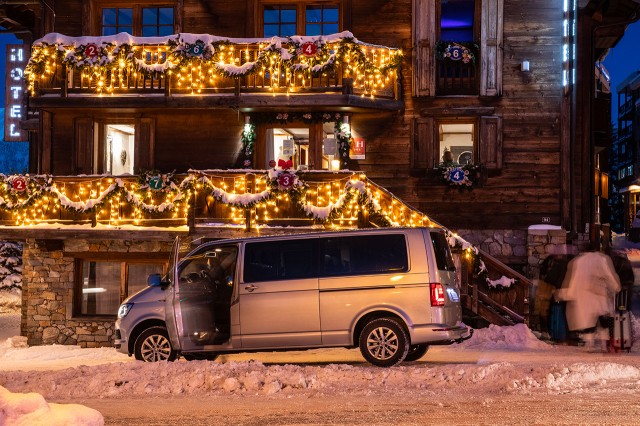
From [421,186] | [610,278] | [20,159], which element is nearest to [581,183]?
[421,186]

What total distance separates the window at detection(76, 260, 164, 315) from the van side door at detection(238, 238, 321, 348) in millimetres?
8186

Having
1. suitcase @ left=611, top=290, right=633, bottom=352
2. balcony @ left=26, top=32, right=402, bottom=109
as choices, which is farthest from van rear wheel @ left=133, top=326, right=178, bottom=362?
balcony @ left=26, top=32, right=402, bottom=109

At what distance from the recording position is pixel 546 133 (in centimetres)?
2145

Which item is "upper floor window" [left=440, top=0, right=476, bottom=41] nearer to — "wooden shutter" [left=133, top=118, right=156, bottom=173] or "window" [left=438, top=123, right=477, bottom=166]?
"window" [left=438, top=123, right=477, bottom=166]

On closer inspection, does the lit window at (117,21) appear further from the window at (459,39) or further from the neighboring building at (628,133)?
the neighboring building at (628,133)

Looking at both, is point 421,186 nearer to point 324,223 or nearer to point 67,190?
point 324,223

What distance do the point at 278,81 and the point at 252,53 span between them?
0.95m

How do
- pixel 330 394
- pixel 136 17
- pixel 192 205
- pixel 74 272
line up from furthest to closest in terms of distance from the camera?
pixel 136 17, pixel 74 272, pixel 192 205, pixel 330 394

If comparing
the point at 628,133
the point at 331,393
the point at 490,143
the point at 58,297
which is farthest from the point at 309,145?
the point at 628,133

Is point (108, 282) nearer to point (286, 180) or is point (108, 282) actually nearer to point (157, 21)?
point (286, 180)

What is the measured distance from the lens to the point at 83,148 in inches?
882

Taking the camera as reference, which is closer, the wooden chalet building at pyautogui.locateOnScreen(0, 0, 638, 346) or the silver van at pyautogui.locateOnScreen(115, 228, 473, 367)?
the silver van at pyautogui.locateOnScreen(115, 228, 473, 367)

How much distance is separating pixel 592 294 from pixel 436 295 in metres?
3.82

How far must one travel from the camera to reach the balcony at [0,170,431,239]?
18.6 metres
